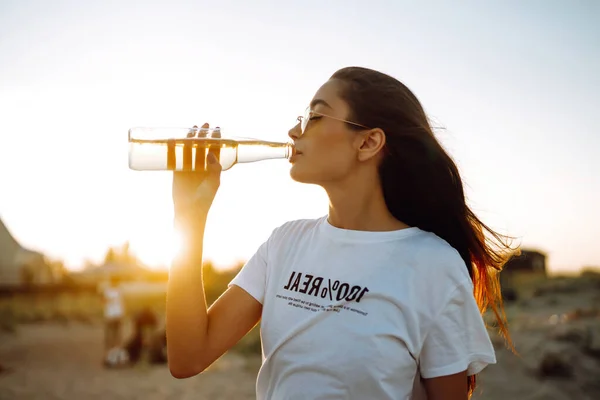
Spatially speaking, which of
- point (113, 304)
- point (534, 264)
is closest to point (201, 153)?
point (113, 304)

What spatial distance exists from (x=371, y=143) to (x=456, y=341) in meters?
0.84

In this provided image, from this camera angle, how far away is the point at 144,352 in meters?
13.8

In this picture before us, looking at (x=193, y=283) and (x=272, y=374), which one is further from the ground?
(x=193, y=283)

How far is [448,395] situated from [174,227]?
3.93ft

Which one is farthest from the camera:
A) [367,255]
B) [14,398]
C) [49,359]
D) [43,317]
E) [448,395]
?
[43,317]

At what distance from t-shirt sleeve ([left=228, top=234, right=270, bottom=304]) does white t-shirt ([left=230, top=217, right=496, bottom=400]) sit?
0.49ft

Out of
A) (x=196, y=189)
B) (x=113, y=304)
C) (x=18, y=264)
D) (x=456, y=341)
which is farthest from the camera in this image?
(x=18, y=264)

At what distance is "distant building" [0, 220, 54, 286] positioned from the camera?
29.1 metres

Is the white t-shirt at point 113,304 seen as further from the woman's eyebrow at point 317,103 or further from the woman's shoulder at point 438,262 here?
the woman's shoulder at point 438,262

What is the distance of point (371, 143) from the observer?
7.75ft

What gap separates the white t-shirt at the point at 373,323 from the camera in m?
1.96

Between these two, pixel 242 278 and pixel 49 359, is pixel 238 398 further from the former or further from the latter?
pixel 242 278

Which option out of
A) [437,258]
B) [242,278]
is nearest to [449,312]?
[437,258]

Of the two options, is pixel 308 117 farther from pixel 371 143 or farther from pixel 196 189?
pixel 196 189
